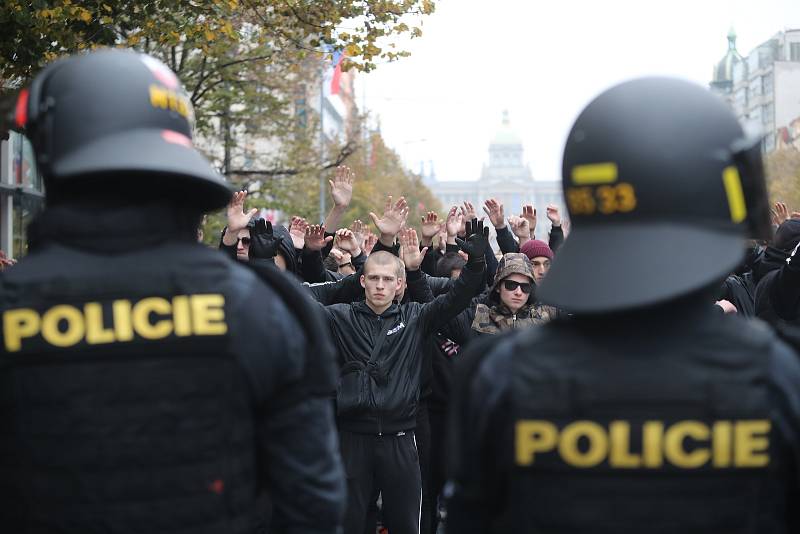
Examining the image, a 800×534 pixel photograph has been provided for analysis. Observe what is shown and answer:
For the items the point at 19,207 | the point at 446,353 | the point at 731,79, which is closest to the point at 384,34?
the point at 446,353

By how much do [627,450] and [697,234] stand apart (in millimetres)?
425

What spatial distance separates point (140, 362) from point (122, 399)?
88 millimetres

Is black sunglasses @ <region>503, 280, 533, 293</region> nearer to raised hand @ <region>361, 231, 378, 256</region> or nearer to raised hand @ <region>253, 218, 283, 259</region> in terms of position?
raised hand @ <region>253, 218, 283, 259</region>

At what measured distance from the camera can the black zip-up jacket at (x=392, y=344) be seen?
686 cm

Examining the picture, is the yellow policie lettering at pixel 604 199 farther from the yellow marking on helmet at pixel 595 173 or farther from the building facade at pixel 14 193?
the building facade at pixel 14 193

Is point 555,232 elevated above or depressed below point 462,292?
above

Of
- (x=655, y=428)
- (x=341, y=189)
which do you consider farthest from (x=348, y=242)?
(x=655, y=428)

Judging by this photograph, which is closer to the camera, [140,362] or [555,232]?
[140,362]

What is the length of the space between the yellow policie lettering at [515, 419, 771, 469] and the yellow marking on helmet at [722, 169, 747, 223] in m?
0.39

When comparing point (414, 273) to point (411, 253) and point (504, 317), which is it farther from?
point (504, 317)

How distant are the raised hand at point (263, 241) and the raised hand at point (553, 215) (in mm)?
3489

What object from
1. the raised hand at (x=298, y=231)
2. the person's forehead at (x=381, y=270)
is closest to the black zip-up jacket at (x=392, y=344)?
the person's forehead at (x=381, y=270)

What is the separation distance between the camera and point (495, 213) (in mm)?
9844

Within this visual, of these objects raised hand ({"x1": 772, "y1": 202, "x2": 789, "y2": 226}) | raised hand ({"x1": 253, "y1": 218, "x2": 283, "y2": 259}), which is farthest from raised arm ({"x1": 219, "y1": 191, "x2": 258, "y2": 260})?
raised hand ({"x1": 772, "y1": 202, "x2": 789, "y2": 226})
